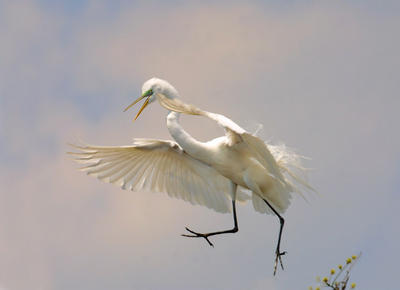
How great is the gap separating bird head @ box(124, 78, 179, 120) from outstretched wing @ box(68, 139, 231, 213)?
63cm

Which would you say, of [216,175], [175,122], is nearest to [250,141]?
[175,122]

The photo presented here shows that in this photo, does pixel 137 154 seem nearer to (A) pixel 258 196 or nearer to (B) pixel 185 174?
(B) pixel 185 174

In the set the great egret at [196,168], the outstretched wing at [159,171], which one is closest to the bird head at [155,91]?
the great egret at [196,168]

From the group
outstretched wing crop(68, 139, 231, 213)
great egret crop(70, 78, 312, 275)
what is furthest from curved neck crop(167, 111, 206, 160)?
outstretched wing crop(68, 139, 231, 213)

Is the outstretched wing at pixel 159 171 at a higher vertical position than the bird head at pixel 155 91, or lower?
lower

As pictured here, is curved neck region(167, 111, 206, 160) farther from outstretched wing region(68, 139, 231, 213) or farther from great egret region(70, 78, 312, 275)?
outstretched wing region(68, 139, 231, 213)

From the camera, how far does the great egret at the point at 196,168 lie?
1040 centimetres

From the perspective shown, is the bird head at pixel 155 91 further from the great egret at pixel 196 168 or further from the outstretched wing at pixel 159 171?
Result: the outstretched wing at pixel 159 171

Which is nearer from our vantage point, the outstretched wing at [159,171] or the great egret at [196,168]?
the great egret at [196,168]

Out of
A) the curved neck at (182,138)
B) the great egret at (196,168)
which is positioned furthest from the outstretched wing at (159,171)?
the curved neck at (182,138)

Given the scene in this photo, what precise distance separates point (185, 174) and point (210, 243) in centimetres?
115

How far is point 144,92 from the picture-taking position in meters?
10.6

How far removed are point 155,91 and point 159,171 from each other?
1.53 meters

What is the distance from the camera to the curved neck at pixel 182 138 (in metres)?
10.3
